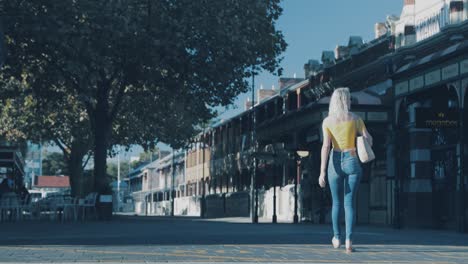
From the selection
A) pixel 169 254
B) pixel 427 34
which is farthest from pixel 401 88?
pixel 169 254

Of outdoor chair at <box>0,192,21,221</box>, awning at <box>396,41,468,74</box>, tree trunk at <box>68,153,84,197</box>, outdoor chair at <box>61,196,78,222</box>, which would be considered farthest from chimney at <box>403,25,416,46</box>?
tree trunk at <box>68,153,84,197</box>

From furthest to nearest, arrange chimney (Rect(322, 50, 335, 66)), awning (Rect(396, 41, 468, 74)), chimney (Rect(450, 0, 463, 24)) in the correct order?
1. chimney (Rect(322, 50, 335, 66))
2. chimney (Rect(450, 0, 463, 24))
3. awning (Rect(396, 41, 468, 74))

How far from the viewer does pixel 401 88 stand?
82.6ft

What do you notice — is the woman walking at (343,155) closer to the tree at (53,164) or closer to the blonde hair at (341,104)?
the blonde hair at (341,104)

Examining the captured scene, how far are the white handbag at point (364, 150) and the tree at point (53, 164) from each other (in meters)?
137

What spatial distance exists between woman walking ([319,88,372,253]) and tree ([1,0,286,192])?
15.6m

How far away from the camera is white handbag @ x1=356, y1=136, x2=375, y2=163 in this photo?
9859 mm

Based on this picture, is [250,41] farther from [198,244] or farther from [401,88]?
[198,244]

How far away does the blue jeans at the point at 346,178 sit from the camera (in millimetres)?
9977

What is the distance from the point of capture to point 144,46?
28.2 m

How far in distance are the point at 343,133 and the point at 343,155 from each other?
274 millimetres

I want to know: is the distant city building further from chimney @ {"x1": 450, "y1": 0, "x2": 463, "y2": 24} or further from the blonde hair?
the blonde hair

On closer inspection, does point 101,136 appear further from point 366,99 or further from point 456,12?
point 456,12

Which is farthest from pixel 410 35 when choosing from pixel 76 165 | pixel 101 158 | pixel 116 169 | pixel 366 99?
pixel 116 169
